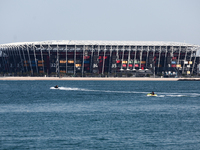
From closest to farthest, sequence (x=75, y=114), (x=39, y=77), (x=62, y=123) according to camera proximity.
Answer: (x=62, y=123)
(x=75, y=114)
(x=39, y=77)

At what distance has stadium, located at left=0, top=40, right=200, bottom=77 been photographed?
622 feet

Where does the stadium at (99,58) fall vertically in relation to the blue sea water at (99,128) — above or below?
below

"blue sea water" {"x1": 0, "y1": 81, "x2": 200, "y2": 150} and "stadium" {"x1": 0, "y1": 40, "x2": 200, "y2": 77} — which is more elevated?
"blue sea water" {"x1": 0, "y1": 81, "x2": 200, "y2": 150}

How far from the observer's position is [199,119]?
165ft

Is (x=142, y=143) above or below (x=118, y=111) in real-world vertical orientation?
above

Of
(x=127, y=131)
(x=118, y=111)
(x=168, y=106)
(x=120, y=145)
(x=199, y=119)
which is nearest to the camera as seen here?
(x=120, y=145)

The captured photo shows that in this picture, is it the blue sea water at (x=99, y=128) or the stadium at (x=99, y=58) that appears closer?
the blue sea water at (x=99, y=128)

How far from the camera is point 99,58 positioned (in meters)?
191

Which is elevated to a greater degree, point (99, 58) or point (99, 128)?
point (99, 128)

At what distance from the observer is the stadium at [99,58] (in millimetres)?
189500

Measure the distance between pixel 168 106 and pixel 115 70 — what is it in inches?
5034

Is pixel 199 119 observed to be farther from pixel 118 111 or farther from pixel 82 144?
pixel 82 144

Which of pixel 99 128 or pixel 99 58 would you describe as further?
pixel 99 58

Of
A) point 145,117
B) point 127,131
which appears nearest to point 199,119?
point 145,117
